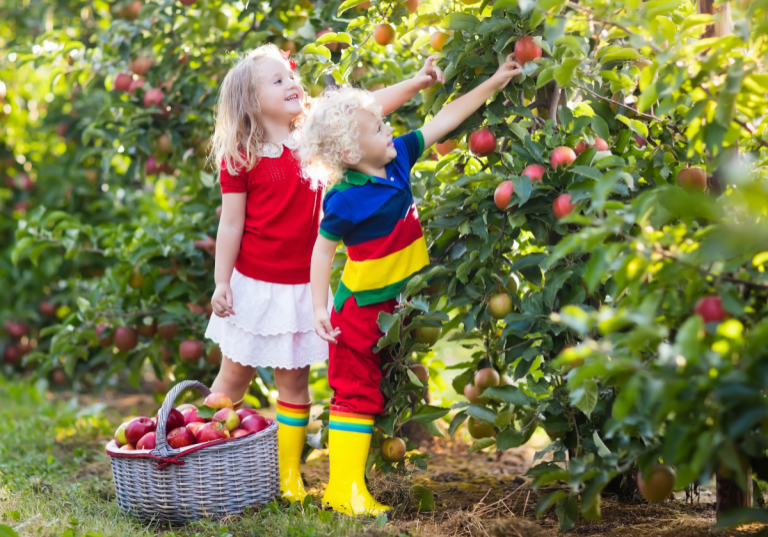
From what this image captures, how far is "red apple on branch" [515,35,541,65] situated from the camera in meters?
1.86

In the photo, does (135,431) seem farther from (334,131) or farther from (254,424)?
(334,131)

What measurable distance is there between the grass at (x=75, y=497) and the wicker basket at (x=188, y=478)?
0.05 meters

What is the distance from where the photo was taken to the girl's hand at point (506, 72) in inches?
74.9

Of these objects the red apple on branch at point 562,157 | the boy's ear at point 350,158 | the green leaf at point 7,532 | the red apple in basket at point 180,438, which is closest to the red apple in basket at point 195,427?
the red apple in basket at point 180,438

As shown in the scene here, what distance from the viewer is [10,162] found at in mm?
4801

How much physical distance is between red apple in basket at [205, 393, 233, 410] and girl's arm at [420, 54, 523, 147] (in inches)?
37.5

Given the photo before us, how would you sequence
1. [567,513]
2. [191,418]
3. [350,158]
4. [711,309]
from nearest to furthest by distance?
1. [711,309]
2. [567,513]
3. [350,158]
4. [191,418]

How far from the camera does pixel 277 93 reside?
7.08ft

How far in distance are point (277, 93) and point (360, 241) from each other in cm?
55

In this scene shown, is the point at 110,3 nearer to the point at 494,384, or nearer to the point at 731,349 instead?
the point at 494,384

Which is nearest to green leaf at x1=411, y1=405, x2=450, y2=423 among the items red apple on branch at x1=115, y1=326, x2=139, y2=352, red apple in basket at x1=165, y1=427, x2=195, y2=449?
red apple in basket at x1=165, y1=427, x2=195, y2=449

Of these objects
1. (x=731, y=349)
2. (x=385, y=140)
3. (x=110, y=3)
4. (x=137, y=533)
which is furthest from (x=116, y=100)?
(x=731, y=349)

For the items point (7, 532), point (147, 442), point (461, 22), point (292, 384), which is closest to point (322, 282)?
point (292, 384)

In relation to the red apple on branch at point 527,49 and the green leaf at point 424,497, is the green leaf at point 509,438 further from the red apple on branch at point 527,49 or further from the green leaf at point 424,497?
the red apple on branch at point 527,49
